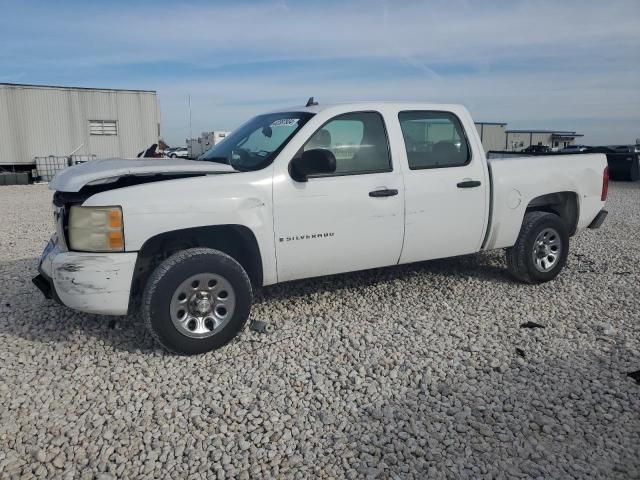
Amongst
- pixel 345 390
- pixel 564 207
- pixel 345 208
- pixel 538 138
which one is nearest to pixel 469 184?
pixel 345 208

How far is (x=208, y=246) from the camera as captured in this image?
4387 mm

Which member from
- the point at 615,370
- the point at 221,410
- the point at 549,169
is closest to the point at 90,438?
the point at 221,410

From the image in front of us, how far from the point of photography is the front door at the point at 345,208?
435 centimetres

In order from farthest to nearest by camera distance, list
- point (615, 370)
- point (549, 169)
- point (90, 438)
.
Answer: point (549, 169) < point (615, 370) < point (90, 438)

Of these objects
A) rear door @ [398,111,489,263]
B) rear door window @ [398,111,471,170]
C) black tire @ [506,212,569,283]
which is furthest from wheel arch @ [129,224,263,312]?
black tire @ [506,212,569,283]

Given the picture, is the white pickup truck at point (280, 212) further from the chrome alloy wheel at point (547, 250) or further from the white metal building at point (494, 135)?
the white metal building at point (494, 135)

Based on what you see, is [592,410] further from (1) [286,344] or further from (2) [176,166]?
(2) [176,166]

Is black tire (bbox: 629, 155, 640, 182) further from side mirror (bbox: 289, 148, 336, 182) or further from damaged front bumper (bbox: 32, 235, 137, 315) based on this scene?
damaged front bumper (bbox: 32, 235, 137, 315)

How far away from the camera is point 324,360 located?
4.05 meters

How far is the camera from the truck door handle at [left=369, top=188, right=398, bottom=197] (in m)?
4.64

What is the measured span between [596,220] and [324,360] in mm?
4114

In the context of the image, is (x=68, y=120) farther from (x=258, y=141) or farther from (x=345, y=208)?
(x=345, y=208)

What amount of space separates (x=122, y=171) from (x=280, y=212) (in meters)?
1.24

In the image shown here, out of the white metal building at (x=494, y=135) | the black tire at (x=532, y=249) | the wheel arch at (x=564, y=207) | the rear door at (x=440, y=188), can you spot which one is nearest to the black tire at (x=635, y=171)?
the wheel arch at (x=564, y=207)
